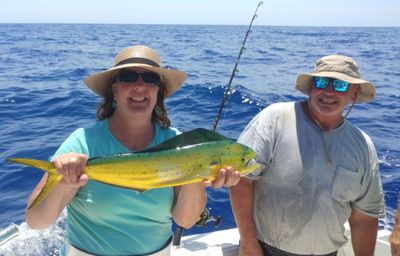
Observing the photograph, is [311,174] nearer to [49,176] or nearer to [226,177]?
[226,177]

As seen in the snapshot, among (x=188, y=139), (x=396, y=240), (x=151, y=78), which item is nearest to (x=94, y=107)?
(x=151, y=78)

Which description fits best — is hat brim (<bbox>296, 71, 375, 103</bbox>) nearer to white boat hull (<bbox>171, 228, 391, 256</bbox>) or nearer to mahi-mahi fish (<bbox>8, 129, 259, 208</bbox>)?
mahi-mahi fish (<bbox>8, 129, 259, 208</bbox>)

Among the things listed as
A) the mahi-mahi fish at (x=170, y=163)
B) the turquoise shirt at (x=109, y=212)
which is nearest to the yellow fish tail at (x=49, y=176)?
the mahi-mahi fish at (x=170, y=163)

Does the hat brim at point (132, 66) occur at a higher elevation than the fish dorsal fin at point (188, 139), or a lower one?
higher

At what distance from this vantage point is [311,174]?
274 cm

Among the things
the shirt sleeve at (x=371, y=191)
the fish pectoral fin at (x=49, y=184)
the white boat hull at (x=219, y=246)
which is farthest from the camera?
the white boat hull at (x=219, y=246)

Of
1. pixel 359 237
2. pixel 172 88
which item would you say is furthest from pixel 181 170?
pixel 359 237

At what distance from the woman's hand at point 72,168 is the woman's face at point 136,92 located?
413 mm

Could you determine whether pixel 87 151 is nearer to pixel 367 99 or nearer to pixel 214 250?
pixel 214 250

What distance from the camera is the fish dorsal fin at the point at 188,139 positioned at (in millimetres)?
2064

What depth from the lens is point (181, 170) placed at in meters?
2.05

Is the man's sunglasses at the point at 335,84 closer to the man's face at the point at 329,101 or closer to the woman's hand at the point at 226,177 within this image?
the man's face at the point at 329,101

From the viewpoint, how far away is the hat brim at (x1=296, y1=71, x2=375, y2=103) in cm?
271

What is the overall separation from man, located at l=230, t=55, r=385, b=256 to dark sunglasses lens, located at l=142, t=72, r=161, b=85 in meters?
0.80
